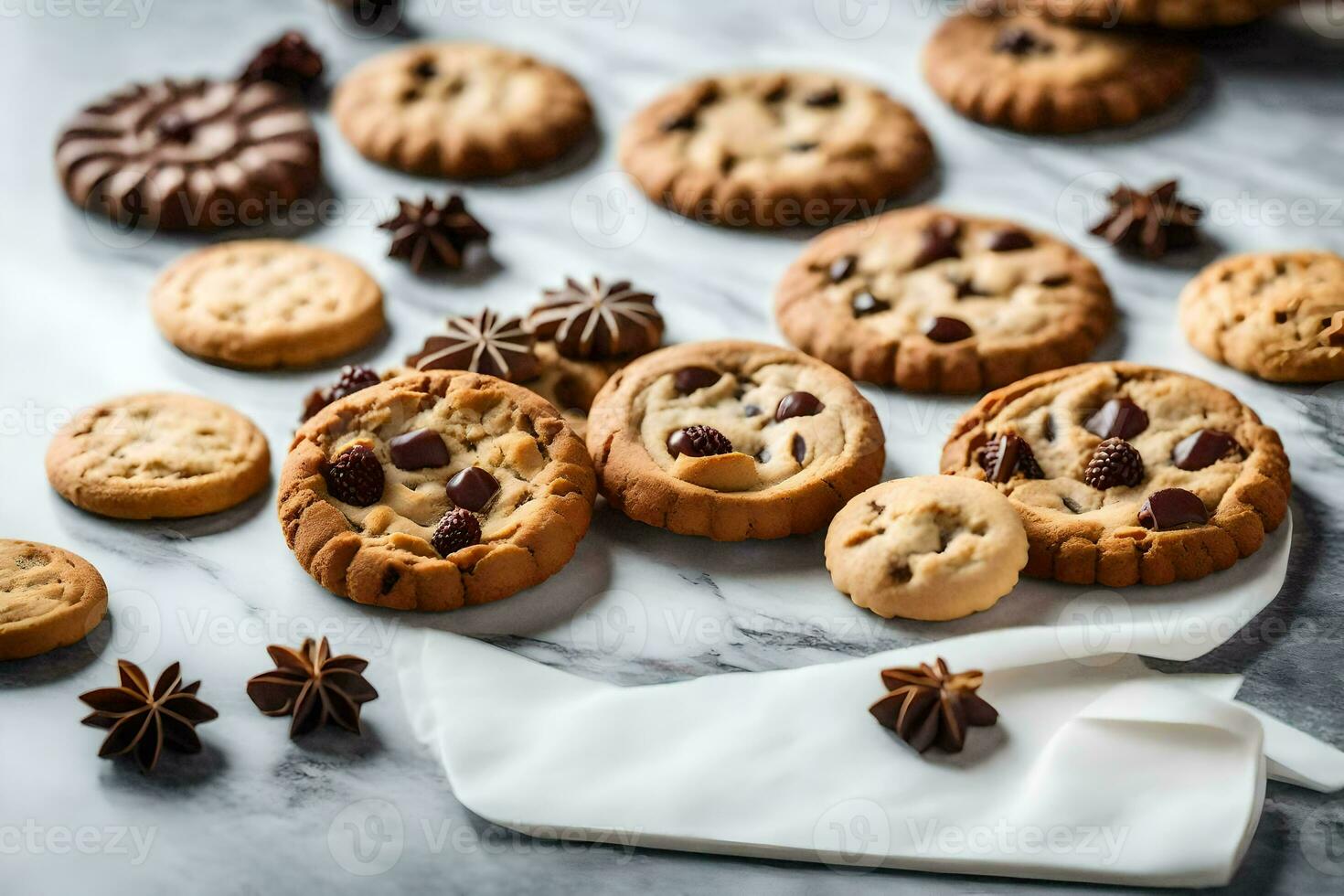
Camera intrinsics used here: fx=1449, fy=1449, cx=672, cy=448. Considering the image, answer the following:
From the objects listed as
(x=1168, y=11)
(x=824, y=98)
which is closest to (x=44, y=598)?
(x=824, y=98)

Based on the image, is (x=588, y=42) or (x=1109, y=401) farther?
(x=588, y=42)

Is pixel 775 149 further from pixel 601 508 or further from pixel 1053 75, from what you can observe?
pixel 601 508

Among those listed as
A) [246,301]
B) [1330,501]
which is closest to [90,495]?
[246,301]

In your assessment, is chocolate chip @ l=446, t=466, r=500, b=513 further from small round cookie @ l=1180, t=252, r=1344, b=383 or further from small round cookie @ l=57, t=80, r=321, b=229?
small round cookie @ l=1180, t=252, r=1344, b=383

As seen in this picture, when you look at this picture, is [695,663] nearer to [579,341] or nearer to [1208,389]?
[579,341]

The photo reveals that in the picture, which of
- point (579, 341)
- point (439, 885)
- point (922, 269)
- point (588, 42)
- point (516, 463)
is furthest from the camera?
point (588, 42)

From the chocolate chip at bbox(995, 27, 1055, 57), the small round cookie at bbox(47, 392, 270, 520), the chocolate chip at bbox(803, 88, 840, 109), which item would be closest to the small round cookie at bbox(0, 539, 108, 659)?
the small round cookie at bbox(47, 392, 270, 520)
